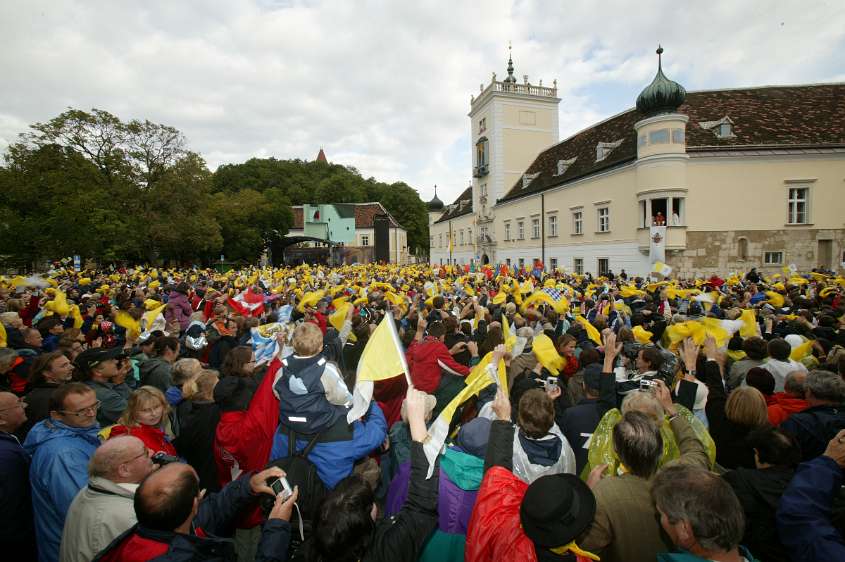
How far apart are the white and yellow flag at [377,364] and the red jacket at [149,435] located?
1389 mm

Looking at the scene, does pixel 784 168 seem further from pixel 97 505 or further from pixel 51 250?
pixel 51 250

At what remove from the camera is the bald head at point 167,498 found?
1.75 metres

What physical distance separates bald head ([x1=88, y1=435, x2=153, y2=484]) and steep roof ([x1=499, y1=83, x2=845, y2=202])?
29372 millimetres

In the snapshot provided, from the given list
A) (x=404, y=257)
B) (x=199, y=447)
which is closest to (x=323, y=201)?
(x=404, y=257)

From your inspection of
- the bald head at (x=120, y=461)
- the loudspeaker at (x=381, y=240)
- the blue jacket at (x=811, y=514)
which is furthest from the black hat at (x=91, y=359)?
the loudspeaker at (x=381, y=240)

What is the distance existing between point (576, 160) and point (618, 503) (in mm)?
36986

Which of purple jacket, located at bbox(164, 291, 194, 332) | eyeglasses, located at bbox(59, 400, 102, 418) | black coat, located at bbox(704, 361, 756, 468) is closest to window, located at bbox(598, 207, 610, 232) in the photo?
purple jacket, located at bbox(164, 291, 194, 332)

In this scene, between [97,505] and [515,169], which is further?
[515,169]

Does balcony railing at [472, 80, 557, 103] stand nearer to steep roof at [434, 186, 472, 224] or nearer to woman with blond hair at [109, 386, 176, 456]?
steep roof at [434, 186, 472, 224]

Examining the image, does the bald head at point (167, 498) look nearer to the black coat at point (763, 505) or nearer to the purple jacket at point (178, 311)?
the black coat at point (763, 505)

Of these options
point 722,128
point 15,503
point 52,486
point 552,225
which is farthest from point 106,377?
point 552,225

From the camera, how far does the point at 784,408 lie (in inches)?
137

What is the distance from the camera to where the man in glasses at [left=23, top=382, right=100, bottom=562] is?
2.53 m

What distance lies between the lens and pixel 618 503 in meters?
1.98
